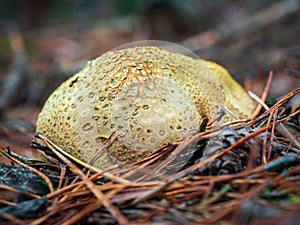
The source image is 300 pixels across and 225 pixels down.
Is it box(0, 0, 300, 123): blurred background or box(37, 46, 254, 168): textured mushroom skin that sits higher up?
box(0, 0, 300, 123): blurred background

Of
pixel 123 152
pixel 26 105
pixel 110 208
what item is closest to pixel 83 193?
pixel 110 208

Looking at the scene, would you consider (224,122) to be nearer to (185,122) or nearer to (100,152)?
(185,122)

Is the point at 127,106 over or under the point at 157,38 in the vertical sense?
under

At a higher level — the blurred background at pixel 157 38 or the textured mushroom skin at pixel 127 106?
the blurred background at pixel 157 38

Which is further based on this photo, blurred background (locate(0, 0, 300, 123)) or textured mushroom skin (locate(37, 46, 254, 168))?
blurred background (locate(0, 0, 300, 123))

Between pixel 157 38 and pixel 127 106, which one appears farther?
pixel 157 38
